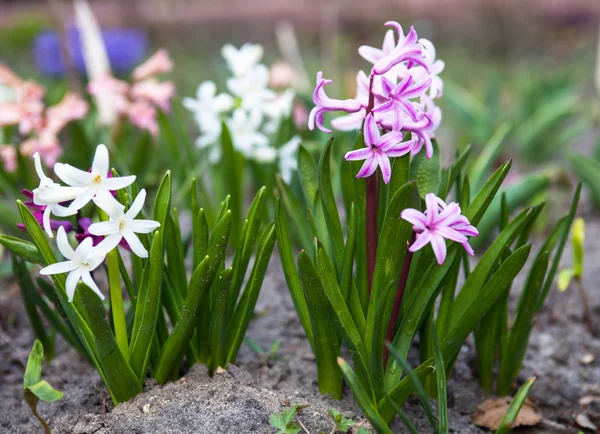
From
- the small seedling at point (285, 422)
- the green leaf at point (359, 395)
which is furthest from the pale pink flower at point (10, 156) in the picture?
the green leaf at point (359, 395)

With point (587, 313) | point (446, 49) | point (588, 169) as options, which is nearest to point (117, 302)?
point (587, 313)

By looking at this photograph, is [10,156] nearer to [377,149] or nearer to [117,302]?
[117,302]

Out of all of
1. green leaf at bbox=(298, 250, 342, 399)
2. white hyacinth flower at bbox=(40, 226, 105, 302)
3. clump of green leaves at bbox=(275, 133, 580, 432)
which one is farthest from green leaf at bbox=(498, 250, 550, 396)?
white hyacinth flower at bbox=(40, 226, 105, 302)

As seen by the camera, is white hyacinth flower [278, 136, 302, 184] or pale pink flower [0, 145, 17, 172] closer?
white hyacinth flower [278, 136, 302, 184]

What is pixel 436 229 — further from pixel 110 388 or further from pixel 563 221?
pixel 110 388

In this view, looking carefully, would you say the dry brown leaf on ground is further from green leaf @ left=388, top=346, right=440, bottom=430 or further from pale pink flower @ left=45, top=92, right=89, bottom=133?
pale pink flower @ left=45, top=92, right=89, bottom=133

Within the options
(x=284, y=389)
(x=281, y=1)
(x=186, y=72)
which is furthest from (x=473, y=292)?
(x=281, y=1)
